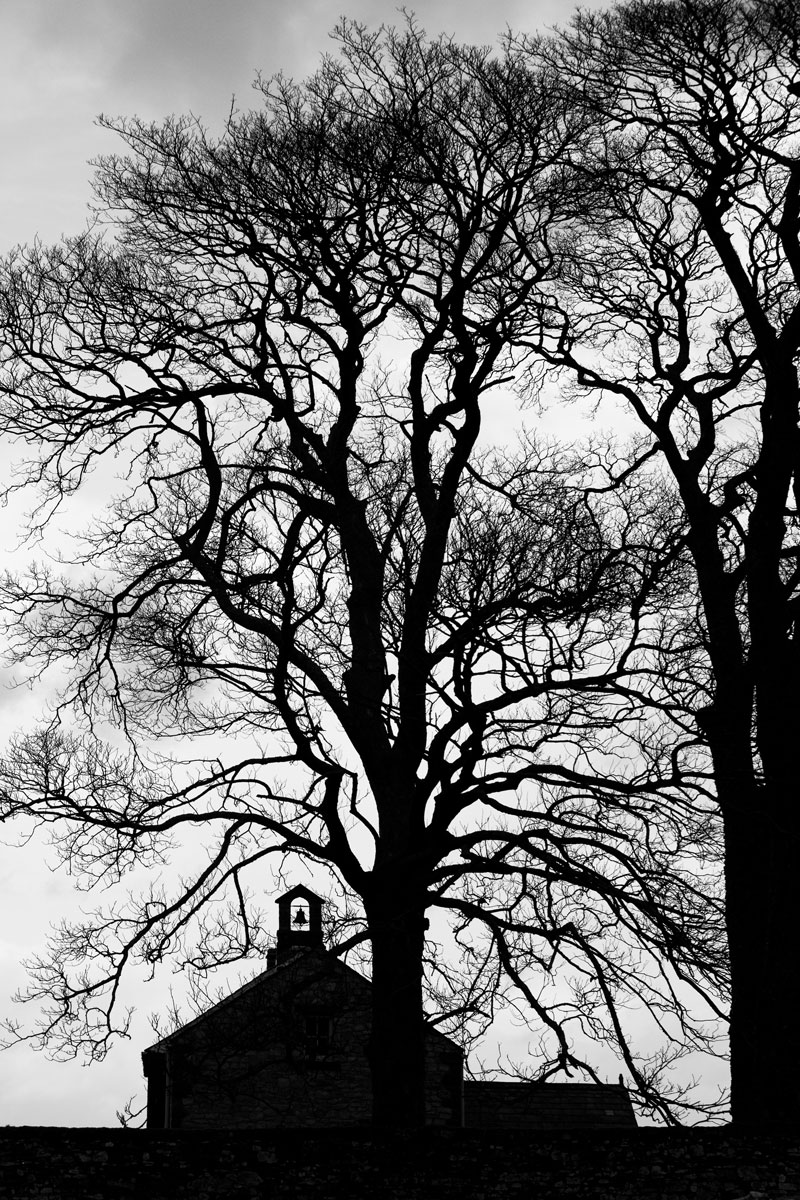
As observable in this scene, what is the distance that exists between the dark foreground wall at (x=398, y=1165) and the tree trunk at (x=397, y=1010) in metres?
3.02

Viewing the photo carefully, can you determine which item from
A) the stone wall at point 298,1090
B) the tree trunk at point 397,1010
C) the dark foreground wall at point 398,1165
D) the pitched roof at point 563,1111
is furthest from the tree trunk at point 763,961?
the pitched roof at point 563,1111

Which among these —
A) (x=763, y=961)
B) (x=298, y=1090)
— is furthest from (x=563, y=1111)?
Answer: (x=763, y=961)

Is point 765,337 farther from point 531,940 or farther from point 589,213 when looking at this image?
point 531,940

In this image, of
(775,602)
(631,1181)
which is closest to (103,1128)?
(631,1181)

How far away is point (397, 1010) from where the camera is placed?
14031 millimetres

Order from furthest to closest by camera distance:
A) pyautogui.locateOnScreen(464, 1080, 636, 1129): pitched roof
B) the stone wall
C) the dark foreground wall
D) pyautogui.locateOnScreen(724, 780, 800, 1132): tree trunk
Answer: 1. pyautogui.locateOnScreen(464, 1080, 636, 1129): pitched roof
2. the stone wall
3. pyautogui.locateOnScreen(724, 780, 800, 1132): tree trunk
4. the dark foreground wall

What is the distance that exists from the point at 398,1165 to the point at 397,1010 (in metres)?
3.32

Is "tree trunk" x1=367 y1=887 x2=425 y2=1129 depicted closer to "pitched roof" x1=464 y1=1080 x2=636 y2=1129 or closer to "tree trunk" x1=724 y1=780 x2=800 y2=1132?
"tree trunk" x1=724 y1=780 x2=800 y2=1132

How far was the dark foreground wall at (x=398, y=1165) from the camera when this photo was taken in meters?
10.3

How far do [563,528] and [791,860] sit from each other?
157 inches

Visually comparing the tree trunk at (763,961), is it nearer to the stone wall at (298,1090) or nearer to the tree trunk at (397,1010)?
the tree trunk at (397,1010)

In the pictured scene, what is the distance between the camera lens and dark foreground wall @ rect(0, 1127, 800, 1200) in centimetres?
Result: 1034

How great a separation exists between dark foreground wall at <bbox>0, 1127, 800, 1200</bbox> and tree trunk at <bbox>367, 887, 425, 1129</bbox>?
3.02 metres

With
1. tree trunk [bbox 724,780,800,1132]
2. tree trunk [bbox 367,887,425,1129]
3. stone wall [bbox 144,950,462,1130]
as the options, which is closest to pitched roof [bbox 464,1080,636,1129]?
stone wall [bbox 144,950,462,1130]
